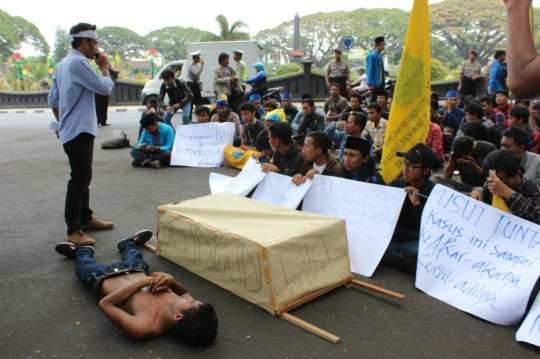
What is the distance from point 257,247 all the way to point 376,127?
5.81m

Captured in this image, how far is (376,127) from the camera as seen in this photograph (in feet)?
28.0

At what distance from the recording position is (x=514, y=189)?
372 cm

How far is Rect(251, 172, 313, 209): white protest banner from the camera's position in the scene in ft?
16.0

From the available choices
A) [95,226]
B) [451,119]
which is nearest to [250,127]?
[451,119]

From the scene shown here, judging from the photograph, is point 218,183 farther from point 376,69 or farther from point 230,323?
point 376,69

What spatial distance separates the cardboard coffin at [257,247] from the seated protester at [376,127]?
185 inches

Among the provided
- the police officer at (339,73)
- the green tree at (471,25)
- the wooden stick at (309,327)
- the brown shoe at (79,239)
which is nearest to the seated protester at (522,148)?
the wooden stick at (309,327)

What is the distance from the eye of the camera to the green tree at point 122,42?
258ft

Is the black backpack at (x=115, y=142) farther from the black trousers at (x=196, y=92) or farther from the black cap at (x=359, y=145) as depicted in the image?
the black cap at (x=359, y=145)

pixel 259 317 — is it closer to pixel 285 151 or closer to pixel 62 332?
pixel 62 332

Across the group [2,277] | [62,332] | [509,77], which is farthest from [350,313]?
[2,277]

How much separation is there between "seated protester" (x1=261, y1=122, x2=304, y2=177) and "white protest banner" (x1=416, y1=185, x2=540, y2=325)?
1.96 metres

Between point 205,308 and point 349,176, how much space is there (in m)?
2.31

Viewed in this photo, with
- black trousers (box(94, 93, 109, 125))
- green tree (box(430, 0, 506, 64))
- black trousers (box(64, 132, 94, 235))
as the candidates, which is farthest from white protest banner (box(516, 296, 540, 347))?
green tree (box(430, 0, 506, 64))
